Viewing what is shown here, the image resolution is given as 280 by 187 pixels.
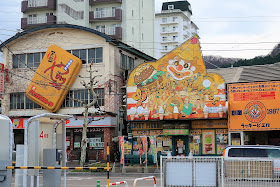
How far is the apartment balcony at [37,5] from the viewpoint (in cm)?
5825

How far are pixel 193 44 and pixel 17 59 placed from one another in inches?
677

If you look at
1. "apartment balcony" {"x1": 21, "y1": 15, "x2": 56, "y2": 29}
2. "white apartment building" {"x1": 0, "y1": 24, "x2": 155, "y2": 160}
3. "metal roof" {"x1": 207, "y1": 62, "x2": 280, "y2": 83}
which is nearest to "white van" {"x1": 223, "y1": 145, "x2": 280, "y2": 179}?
"metal roof" {"x1": 207, "y1": 62, "x2": 280, "y2": 83}

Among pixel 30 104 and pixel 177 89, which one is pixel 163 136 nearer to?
pixel 177 89

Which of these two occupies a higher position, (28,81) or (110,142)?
(28,81)

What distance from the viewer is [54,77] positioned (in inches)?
1436

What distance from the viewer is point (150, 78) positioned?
31.9m

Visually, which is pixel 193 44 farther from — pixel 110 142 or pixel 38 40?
pixel 38 40

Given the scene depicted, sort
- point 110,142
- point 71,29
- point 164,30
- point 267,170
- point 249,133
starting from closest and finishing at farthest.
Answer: point 267,170
point 249,133
point 110,142
point 71,29
point 164,30

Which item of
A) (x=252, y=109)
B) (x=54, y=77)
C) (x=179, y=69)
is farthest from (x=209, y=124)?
(x=54, y=77)

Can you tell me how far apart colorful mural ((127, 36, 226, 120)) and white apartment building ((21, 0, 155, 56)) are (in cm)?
2421

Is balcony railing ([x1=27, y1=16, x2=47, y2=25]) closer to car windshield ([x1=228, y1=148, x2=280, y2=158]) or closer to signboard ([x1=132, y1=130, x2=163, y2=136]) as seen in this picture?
A: signboard ([x1=132, y1=130, x2=163, y2=136])

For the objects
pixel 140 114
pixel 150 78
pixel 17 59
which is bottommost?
pixel 140 114

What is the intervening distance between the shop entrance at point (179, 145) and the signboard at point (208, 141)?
141cm

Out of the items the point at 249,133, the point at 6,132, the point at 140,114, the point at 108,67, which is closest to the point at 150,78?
the point at 140,114
